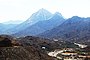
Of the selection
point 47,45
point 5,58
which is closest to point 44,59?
point 5,58

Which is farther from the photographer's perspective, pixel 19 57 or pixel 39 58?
pixel 39 58

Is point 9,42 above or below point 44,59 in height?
above

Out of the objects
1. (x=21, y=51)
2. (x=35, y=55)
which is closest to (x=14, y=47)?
(x=21, y=51)

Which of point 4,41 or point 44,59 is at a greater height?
point 4,41

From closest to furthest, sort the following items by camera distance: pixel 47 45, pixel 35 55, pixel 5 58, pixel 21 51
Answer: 1. pixel 5 58
2. pixel 21 51
3. pixel 35 55
4. pixel 47 45

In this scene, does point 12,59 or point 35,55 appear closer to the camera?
point 12,59

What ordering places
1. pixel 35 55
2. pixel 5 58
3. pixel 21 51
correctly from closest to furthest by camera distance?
1. pixel 5 58
2. pixel 21 51
3. pixel 35 55

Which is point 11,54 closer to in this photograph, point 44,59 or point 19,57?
point 19,57

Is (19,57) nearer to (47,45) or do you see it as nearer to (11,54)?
(11,54)

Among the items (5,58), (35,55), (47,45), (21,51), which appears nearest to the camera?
(5,58)
